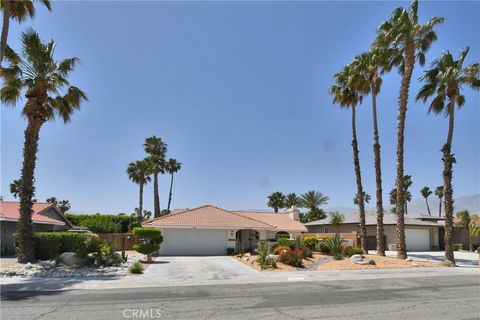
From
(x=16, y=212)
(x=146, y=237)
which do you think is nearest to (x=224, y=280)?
(x=146, y=237)

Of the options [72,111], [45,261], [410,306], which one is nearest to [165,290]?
[410,306]

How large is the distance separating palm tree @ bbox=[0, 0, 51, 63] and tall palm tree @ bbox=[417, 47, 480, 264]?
84.4ft

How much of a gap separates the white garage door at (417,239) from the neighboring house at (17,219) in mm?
37419

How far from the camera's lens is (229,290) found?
15.0 m

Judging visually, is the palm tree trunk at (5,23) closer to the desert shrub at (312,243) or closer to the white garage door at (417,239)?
the desert shrub at (312,243)

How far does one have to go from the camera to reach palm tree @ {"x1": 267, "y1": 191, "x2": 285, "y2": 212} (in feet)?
254

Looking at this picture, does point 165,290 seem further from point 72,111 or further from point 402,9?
point 402,9

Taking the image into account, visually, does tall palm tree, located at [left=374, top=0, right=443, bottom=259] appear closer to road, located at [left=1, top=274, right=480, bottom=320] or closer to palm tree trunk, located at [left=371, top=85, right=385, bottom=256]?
palm tree trunk, located at [left=371, top=85, right=385, bottom=256]

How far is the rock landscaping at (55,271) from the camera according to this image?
18.2 meters

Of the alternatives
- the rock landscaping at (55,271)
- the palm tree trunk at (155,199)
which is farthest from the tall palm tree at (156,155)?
the rock landscaping at (55,271)

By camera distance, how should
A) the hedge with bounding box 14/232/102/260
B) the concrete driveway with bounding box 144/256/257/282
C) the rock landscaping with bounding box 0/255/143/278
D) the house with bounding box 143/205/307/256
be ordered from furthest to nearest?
the house with bounding box 143/205/307/256, the hedge with bounding box 14/232/102/260, the concrete driveway with bounding box 144/256/257/282, the rock landscaping with bounding box 0/255/143/278

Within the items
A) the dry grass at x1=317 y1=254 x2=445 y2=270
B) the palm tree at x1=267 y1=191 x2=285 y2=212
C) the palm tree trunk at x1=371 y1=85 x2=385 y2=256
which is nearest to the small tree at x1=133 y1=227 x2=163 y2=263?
the dry grass at x1=317 y1=254 x2=445 y2=270

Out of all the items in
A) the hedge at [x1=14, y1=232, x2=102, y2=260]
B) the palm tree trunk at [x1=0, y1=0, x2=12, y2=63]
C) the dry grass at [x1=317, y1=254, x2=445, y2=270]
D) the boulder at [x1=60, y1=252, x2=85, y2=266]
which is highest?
the palm tree trunk at [x1=0, y1=0, x2=12, y2=63]

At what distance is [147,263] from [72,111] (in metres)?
10.7
